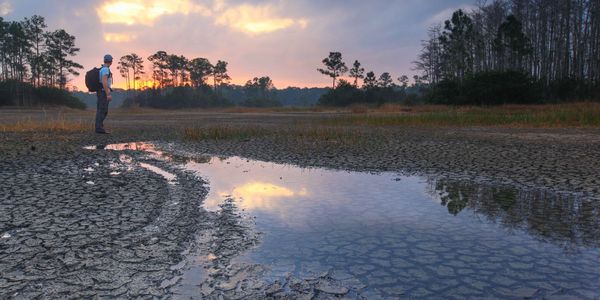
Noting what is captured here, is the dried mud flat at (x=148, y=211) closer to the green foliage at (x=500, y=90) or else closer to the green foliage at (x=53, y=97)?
the green foliage at (x=500, y=90)

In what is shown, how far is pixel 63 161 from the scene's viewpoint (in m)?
8.88

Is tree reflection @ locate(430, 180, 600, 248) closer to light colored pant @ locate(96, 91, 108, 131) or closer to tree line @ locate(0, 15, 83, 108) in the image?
light colored pant @ locate(96, 91, 108, 131)

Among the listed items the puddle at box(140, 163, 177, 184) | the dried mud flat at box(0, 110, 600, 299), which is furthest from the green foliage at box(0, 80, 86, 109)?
the puddle at box(140, 163, 177, 184)

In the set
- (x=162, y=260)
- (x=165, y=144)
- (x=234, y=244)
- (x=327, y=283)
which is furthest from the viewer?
(x=165, y=144)

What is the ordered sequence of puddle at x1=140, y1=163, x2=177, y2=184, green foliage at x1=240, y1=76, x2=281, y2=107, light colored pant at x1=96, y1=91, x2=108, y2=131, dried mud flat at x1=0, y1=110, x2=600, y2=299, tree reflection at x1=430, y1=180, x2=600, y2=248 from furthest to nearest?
1. green foliage at x1=240, y1=76, x2=281, y2=107
2. light colored pant at x1=96, y1=91, x2=108, y2=131
3. puddle at x1=140, y1=163, x2=177, y2=184
4. tree reflection at x1=430, y1=180, x2=600, y2=248
5. dried mud flat at x1=0, y1=110, x2=600, y2=299

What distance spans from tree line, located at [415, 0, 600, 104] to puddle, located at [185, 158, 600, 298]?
120ft

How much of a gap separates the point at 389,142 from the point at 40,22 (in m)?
69.3

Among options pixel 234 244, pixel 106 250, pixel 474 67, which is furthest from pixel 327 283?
pixel 474 67

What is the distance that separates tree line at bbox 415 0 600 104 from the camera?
40.4 meters

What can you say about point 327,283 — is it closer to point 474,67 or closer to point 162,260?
point 162,260

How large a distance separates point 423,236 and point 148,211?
3.35 meters

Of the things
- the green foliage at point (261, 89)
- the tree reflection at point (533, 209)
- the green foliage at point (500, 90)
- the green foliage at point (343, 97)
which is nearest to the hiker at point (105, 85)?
the tree reflection at point (533, 209)

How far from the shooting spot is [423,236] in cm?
427

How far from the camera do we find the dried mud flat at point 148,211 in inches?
121
